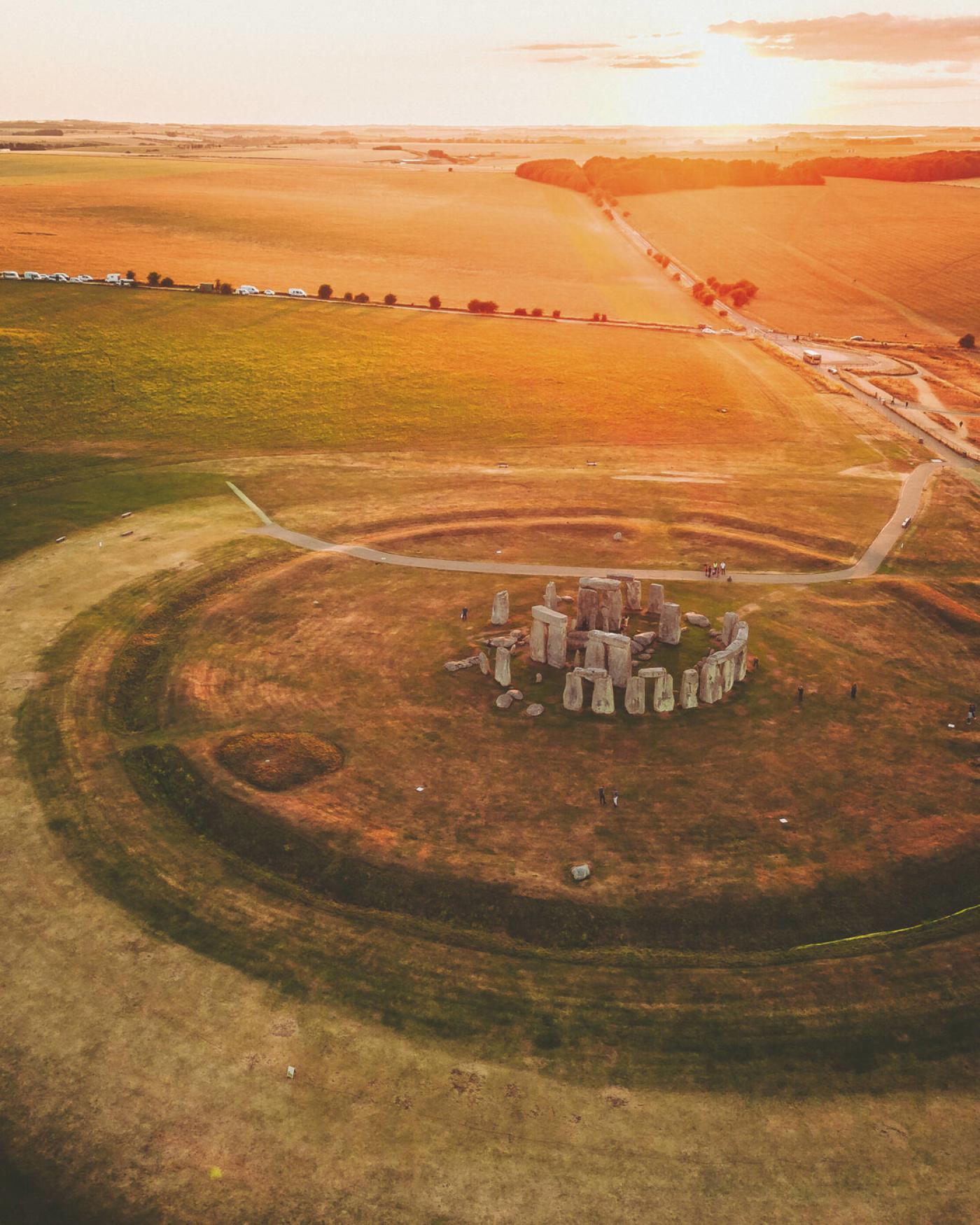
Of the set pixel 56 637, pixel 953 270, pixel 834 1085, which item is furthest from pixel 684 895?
pixel 953 270

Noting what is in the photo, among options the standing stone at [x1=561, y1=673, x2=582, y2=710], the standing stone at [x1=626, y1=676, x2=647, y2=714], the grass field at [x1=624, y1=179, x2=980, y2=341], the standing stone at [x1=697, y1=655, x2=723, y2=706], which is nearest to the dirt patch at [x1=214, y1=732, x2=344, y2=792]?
the standing stone at [x1=561, y1=673, x2=582, y2=710]

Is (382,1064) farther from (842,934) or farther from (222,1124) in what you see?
(842,934)

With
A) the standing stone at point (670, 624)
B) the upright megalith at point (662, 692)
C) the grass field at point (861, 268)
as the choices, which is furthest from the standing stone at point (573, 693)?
the grass field at point (861, 268)

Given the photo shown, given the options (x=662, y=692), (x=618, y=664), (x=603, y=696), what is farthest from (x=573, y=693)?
(x=662, y=692)

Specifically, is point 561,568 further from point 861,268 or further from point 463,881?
point 861,268

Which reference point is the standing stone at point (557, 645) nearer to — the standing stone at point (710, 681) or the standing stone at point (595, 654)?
the standing stone at point (595, 654)
